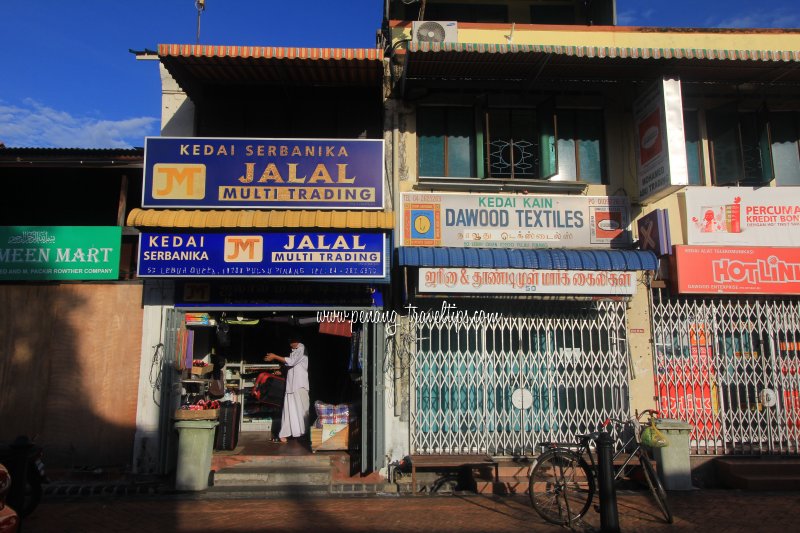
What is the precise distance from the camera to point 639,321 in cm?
888

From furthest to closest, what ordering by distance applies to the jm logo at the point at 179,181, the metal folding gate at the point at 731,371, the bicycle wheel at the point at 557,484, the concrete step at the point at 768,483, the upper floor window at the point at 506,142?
the upper floor window at the point at 506,142, the metal folding gate at the point at 731,371, the jm logo at the point at 179,181, the concrete step at the point at 768,483, the bicycle wheel at the point at 557,484

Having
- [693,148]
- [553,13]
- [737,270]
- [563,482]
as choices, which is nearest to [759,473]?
[737,270]

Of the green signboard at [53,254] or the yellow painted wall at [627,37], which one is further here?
the yellow painted wall at [627,37]

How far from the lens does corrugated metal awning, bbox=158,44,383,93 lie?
27.3 feet

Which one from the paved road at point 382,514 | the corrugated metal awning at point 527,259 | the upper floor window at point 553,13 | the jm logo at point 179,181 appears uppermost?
the upper floor window at point 553,13

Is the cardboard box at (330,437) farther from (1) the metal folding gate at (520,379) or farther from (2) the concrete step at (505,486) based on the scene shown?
(2) the concrete step at (505,486)

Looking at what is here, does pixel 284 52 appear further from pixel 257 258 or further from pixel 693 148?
pixel 693 148

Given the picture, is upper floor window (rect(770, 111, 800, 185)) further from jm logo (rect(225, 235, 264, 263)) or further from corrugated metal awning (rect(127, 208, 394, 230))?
jm logo (rect(225, 235, 264, 263))

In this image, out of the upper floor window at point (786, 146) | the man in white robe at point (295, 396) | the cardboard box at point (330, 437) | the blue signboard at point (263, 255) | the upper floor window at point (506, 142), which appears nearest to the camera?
the blue signboard at point (263, 255)

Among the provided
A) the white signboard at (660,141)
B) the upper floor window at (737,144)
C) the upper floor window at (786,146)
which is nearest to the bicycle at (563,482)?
the white signboard at (660,141)

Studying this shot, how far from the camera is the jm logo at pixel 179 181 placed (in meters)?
8.51

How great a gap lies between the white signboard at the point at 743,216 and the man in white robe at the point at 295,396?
22.3ft

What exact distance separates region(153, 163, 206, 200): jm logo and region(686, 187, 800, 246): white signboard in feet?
25.5

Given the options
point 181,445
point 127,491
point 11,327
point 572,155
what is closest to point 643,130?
point 572,155
